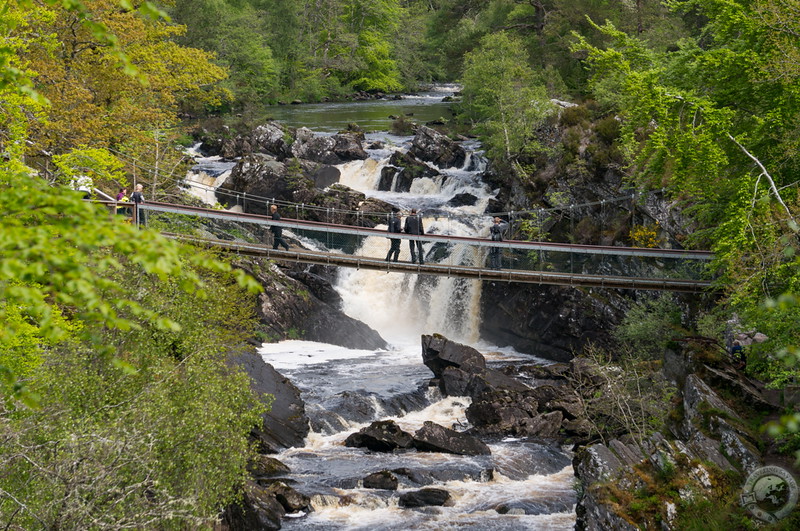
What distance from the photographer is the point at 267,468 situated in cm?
1761

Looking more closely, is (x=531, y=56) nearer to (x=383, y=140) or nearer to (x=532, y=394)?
(x=383, y=140)

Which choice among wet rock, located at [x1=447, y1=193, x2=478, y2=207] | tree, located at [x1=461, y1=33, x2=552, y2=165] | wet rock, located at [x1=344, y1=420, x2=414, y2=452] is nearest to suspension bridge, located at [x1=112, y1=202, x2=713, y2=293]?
wet rock, located at [x1=344, y1=420, x2=414, y2=452]

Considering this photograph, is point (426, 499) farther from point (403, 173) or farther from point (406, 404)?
point (403, 173)

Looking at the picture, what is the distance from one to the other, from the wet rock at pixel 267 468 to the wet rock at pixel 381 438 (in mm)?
2413

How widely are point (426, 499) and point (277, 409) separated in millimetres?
5880

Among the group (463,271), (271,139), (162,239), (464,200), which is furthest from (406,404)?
(271,139)

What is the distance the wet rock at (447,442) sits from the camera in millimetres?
19188

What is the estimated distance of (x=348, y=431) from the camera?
20.9m

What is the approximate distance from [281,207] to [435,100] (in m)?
28.5

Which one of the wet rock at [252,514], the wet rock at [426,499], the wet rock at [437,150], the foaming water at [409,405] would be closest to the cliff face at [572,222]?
the foaming water at [409,405]

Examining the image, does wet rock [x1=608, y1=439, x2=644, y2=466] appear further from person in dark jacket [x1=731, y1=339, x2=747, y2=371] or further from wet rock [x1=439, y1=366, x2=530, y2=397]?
wet rock [x1=439, y1=366, x2=530, y2=397]

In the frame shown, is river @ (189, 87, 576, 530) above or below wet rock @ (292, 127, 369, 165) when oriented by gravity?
below

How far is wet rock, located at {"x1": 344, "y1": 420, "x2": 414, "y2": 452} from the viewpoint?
19.5 m

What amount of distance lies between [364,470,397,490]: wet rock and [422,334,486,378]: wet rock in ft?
24.9
